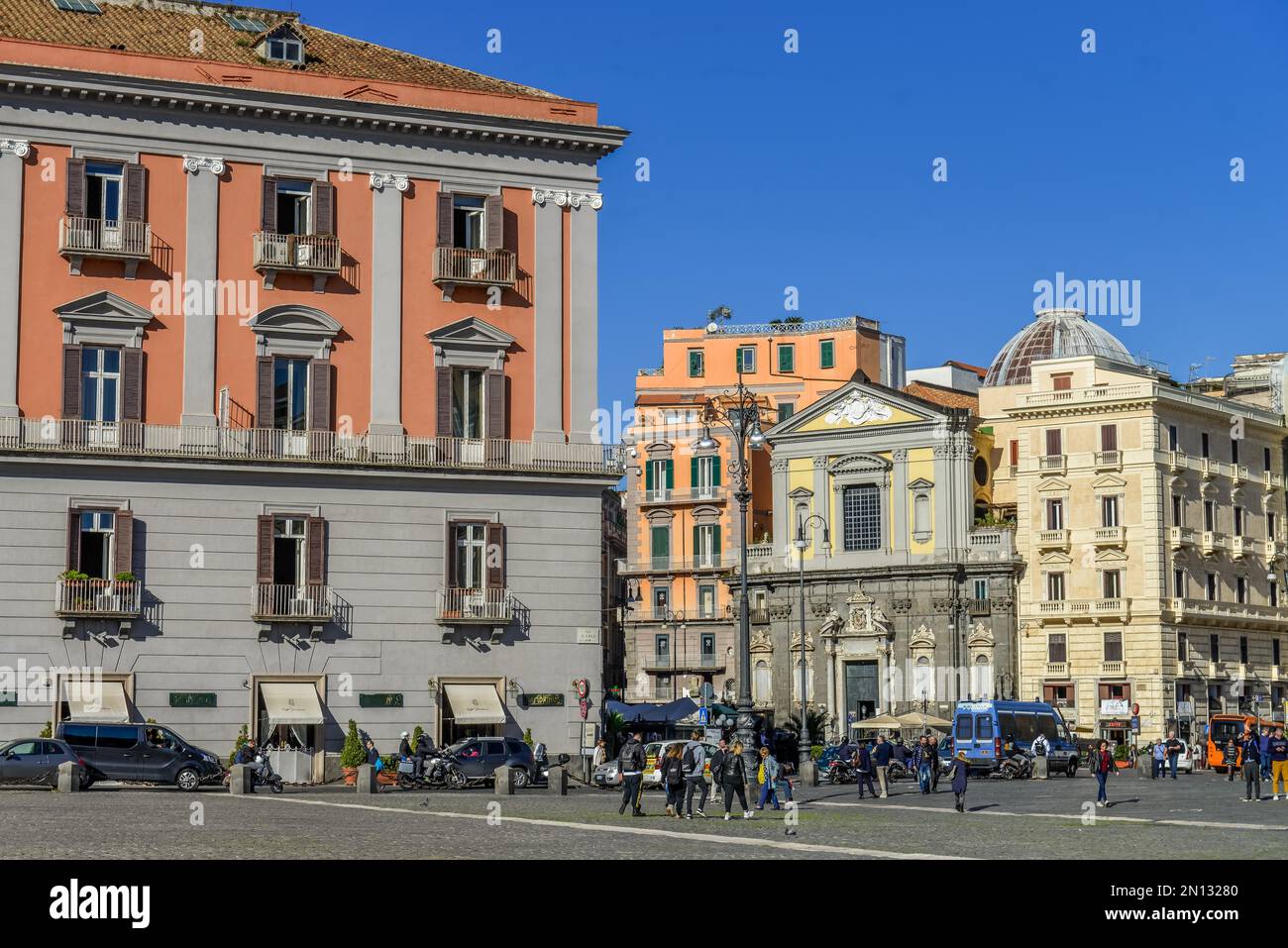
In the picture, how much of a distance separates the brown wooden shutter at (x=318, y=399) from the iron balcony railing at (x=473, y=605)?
4.95m

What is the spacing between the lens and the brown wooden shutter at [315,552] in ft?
150

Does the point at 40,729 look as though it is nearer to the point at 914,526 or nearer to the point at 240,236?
the point at 240,236

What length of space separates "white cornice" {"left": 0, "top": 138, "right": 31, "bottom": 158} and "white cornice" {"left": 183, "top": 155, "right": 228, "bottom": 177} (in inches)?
144

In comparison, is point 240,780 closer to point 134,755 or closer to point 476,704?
point 134,755

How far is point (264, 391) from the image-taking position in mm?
45906

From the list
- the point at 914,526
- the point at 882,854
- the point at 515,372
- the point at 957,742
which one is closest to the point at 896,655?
the point at 914,526

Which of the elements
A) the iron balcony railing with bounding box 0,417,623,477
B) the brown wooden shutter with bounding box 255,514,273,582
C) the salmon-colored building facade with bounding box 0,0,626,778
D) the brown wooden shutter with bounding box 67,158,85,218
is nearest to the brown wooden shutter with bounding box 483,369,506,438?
the salmon-colored building facade with bounding box 0,0,626,778

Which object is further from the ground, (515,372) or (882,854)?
(515,372)

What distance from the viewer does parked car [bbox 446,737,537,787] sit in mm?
44969

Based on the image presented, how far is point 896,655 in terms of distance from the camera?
86.1 meters

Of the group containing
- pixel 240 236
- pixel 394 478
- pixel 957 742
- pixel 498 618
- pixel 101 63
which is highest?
pixel 101 63

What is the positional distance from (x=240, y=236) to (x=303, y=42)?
5859mm

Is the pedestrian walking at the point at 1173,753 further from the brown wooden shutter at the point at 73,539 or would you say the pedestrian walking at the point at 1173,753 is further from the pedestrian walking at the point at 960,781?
the brown wooden shutter at the point at 73,539
